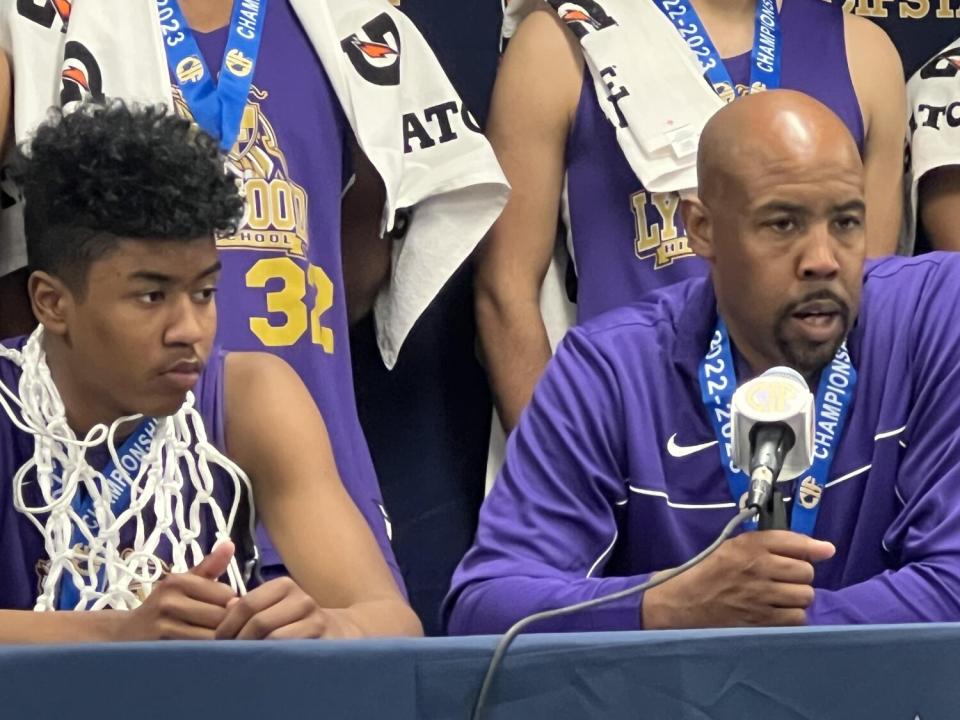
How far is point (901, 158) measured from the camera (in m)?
3.00

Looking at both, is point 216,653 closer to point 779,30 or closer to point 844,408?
point 844,408

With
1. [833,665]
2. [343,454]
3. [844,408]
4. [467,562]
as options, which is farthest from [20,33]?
[833,665]

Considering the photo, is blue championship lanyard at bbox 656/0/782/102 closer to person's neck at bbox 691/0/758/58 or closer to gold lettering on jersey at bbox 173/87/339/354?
person's neck at bbox 691/0/758/58

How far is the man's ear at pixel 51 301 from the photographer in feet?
7.29

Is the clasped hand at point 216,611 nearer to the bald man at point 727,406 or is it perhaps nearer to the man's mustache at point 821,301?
the bald man at point 727,406

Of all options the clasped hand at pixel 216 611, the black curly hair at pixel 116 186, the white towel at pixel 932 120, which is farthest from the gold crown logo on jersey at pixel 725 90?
the clasped hand at pixel 216 611

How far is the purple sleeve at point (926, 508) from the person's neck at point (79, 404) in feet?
2.85

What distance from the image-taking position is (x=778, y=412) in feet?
5.56

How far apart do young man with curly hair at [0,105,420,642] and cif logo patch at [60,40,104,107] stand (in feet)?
1.22

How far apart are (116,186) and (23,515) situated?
1.31 feet

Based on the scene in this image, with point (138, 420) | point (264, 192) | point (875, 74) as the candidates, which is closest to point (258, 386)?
point (138, 420)

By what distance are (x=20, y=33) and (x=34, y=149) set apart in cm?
51

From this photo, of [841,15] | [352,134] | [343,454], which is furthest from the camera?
[841,15]

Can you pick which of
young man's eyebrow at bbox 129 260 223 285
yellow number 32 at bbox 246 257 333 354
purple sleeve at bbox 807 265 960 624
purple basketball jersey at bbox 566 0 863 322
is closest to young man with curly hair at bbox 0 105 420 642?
young man's eyebrow at bbox 129 260 223 285
